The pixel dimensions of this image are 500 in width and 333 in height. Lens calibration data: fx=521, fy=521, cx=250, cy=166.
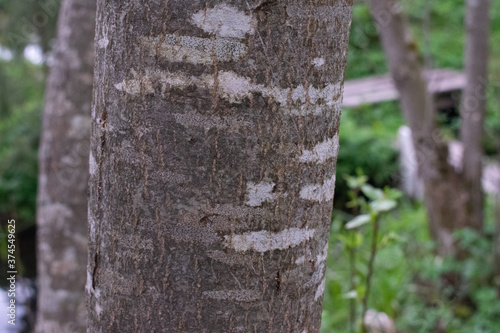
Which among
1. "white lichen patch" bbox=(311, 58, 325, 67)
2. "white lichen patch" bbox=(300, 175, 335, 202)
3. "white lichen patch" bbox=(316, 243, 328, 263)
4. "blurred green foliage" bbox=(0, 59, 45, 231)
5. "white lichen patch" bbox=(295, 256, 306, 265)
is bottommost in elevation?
"blurred green foliage" bbox=(0, 59, 45, 231)

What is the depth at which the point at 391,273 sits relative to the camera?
485 cm

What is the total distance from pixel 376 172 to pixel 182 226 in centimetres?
720

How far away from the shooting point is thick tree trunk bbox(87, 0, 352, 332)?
74cm

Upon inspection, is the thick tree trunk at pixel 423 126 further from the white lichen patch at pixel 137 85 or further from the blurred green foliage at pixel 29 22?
the white lichen patch at pixel 137 85

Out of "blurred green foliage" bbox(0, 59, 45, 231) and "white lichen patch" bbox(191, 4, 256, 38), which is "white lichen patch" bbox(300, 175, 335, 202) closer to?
"white lichen patch" bbox(191, 4, 256, 38)

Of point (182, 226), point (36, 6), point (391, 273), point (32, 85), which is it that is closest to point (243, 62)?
point (182, 226)

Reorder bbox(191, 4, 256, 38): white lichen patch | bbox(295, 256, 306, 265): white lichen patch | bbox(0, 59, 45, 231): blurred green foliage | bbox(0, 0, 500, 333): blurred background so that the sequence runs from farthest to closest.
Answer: bbox(0, 59, 45, 231): blurred green foliage < bbox(0, 0, 500, 333): blurred background < bbox(295, 256, 306, 265): white lichen patch < bbox(191, 4, 256, 38): white lichen patch

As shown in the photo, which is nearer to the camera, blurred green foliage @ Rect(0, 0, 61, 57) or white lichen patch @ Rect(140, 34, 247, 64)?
white lichen patch @ Rect(140, 34, 247, 64)

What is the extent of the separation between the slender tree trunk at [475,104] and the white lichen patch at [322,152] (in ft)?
12.1

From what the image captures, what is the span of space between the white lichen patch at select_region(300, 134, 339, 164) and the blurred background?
82cm

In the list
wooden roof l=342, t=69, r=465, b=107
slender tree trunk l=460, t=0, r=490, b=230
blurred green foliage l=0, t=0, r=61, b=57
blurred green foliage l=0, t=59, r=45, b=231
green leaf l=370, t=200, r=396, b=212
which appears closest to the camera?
green leaf l=370, t=200, r=396, b=212

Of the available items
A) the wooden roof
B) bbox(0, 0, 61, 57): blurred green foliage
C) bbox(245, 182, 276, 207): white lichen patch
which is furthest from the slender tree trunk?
the wooden roof

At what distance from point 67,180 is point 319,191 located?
215cm

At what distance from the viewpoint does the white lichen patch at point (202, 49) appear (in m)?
0.73
